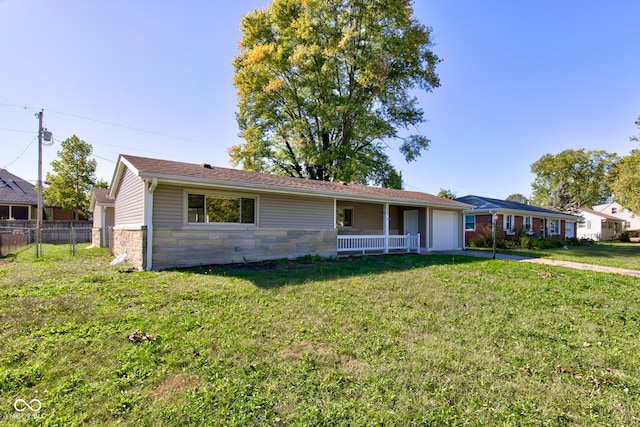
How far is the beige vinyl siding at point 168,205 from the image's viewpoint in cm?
850

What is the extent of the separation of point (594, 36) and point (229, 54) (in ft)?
72.2

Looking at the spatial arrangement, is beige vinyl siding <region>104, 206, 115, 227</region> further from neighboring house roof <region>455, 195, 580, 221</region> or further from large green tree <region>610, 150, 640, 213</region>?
large green tree <region>610, 150, 640, 213</region>

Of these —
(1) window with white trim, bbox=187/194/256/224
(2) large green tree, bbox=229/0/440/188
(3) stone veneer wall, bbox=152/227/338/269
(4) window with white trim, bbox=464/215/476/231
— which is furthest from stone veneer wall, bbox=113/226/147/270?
(4) window with white trim, bbox=464/215/476/231

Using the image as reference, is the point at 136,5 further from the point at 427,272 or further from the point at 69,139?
the point at 69,139

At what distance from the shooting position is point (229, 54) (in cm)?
2372

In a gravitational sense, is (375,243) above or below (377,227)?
below

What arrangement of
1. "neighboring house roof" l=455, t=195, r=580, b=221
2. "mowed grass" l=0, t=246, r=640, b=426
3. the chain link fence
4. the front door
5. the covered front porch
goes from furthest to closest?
"neighboring house roof" l=455, t=195, r=580, b=221
the front door
the covered front porch
the chain link fence
"mowed grass" l=0, t=246, r=640, b=426

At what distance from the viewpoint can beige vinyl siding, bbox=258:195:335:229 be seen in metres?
10.5

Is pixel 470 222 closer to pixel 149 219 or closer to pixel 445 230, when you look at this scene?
pixel 445 230

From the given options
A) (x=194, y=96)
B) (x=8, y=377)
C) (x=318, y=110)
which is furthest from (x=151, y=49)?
(x=8, y=377)

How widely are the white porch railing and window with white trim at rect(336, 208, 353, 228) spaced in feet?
6.21

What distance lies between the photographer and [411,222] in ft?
55.1

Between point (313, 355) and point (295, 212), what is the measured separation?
8085 mm

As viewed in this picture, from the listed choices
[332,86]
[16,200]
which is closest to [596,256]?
[332,86]
